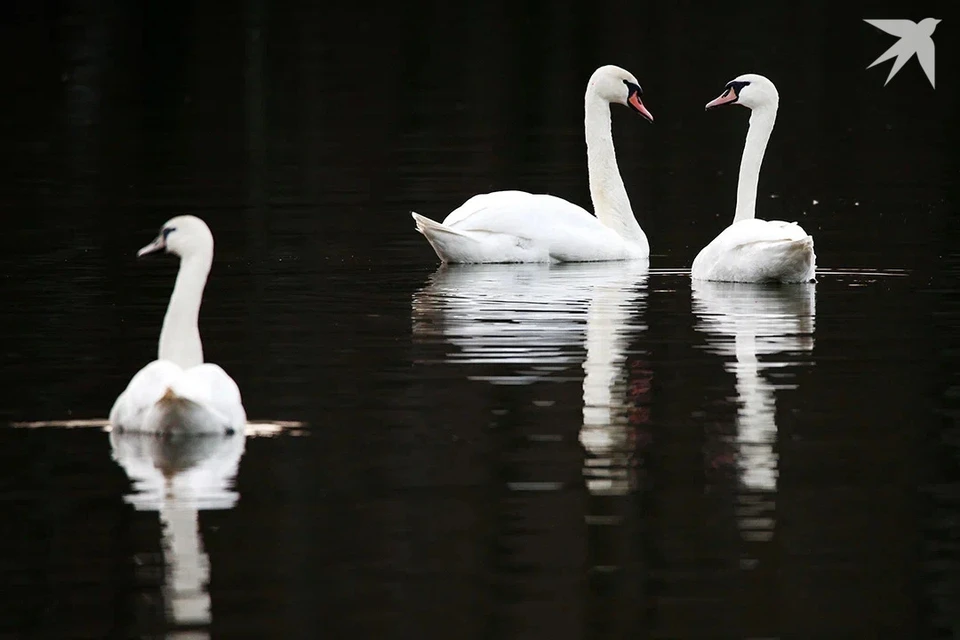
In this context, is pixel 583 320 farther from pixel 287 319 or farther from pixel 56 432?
pixel 56 432

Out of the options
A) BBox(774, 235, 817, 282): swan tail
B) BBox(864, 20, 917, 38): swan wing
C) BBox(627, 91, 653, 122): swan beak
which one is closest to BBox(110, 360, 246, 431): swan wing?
BBox(774, 235, 817, 282): swan tail

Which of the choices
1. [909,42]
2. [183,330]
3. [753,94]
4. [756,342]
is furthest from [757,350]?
[909,42]

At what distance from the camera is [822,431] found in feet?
35.5

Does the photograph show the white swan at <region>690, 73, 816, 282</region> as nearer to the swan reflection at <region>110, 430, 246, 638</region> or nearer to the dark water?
the dark water

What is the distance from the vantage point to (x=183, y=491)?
9492 millimetres

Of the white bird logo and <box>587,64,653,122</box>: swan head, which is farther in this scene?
the white bird logo

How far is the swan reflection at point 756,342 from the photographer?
33.9ft

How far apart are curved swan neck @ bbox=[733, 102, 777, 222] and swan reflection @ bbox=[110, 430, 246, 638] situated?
8.71 m

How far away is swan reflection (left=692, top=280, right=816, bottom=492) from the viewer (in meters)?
10.3

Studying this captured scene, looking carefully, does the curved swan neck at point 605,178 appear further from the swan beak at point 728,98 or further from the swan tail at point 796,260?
the swan tail at point 796,260

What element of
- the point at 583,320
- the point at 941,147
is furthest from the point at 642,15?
the point at 583,320

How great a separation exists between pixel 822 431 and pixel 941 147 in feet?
61.6

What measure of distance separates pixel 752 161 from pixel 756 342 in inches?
210

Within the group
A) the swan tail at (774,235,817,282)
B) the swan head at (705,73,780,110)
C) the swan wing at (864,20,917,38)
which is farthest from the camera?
the swan wing at (864,20,917,38)
